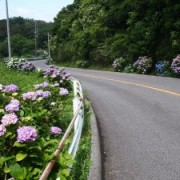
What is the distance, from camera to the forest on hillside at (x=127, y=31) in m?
28.8

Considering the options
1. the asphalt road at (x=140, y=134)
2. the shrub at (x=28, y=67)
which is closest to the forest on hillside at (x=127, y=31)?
the shrub at (x=28, y=67)

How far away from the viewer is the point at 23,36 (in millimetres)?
135375

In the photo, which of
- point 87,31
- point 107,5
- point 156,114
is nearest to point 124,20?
point 107,5

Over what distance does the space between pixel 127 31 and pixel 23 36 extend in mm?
103332

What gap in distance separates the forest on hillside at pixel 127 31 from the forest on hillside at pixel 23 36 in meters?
61.3

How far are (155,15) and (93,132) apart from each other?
22.2 metres

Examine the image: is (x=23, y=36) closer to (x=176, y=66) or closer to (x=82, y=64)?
(x=82, y=64)

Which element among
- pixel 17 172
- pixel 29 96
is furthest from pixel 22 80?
pixel 17 172

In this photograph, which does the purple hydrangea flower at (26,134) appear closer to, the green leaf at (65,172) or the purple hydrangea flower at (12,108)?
the green leaf at (65,172)

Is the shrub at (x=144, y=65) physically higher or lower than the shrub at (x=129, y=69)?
higher

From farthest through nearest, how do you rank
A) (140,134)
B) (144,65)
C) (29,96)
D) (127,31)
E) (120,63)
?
(127,31) → (120,63) → (144,65) → (140,134) → (29,96)

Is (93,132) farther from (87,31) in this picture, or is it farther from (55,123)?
(87,31)

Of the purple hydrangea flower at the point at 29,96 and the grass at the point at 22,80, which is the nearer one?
the purple hydrangea flower at the point at 29,96

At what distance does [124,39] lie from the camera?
34.7 metres
